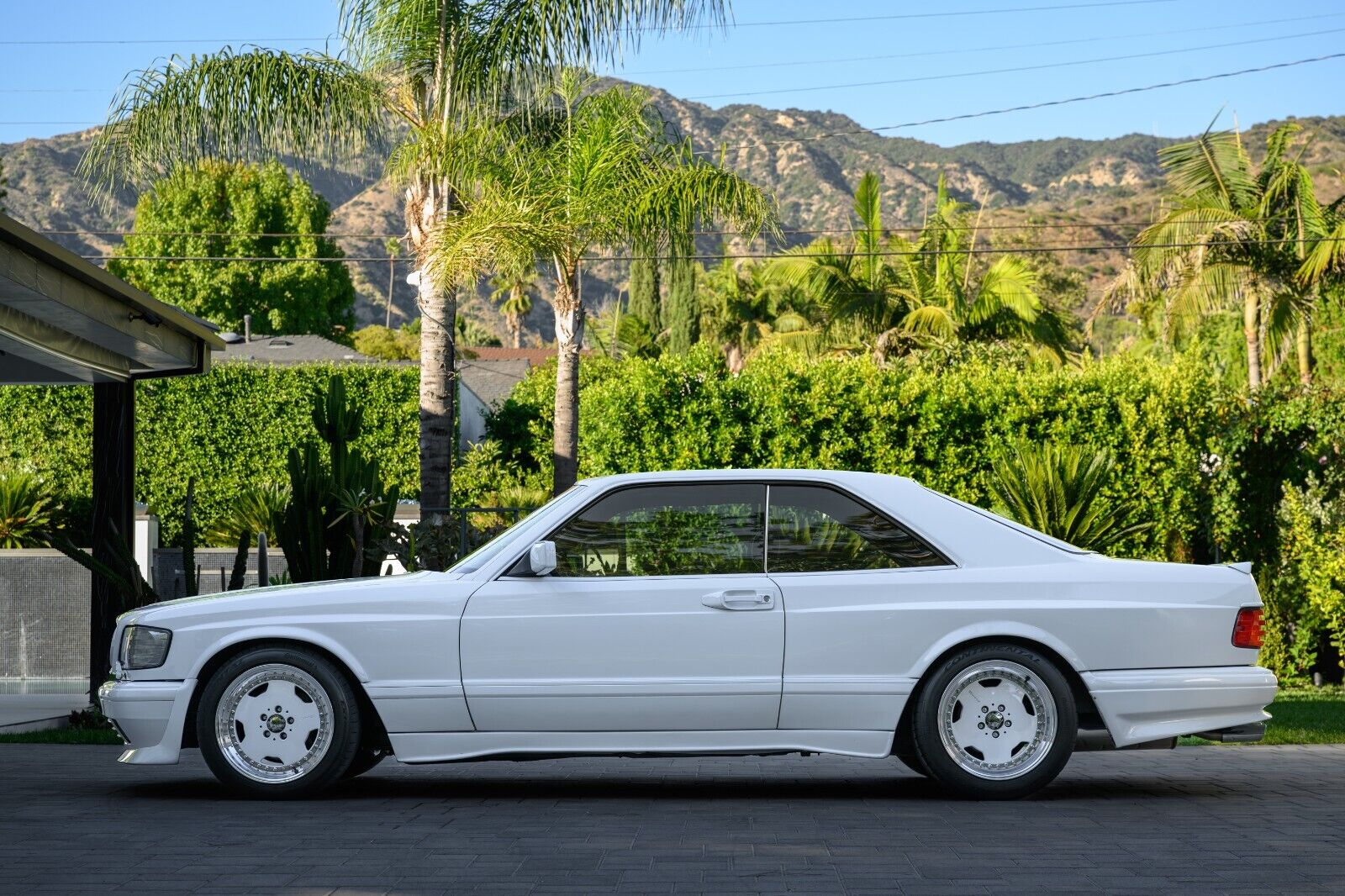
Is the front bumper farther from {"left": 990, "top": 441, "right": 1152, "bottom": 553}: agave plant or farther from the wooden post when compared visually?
{"left": 990, "top": 441, "right": 1152, "bottom": 553}: agave plant

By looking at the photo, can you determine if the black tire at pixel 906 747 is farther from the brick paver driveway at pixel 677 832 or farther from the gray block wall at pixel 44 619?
the gray block wall at pixel 44 619

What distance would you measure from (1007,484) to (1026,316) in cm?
1951

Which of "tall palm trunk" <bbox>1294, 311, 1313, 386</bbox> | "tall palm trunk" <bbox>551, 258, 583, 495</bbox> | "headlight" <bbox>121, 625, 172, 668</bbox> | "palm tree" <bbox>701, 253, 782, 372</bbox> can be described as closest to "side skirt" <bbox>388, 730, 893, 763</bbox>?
"headlight" <bbox>121, 625, 172, 668</bbox>

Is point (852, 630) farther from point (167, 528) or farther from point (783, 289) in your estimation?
point (783, 289)

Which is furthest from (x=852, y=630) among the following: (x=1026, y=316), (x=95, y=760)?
(x=1026, y=316)

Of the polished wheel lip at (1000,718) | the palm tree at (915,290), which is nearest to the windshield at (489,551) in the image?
the polished wheel lip at (1000,718)

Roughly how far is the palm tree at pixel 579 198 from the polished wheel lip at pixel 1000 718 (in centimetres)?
1119

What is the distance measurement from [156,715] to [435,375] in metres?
10.4

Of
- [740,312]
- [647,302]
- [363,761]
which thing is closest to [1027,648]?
[363,761]

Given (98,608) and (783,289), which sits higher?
(783,289)

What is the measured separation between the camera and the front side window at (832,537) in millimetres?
7684

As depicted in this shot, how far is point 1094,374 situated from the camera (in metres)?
19.1

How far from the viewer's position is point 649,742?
7.49 m

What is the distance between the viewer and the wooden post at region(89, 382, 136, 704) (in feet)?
44.0
